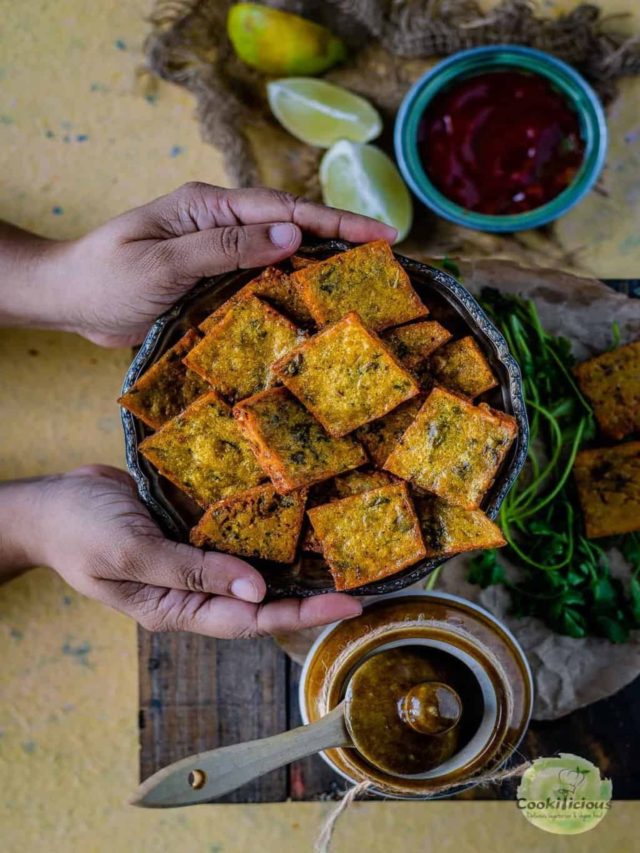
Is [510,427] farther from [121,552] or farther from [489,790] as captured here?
[489,790]

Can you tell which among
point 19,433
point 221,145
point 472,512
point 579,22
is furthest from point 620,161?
point 19,433

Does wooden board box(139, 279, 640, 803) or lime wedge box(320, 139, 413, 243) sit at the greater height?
lime wedge box(320, 139, 413, 243)

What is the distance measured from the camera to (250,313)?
136cm

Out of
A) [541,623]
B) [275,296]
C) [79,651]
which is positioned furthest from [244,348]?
[79,651]

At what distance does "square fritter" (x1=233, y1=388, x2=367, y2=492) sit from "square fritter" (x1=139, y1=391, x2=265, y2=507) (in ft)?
0.15

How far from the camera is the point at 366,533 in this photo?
134 cm

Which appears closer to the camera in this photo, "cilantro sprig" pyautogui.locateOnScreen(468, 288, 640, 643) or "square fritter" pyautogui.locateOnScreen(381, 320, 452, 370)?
"square fritter" pyautogui.locateOnScreen(381, 320, 452, 370)

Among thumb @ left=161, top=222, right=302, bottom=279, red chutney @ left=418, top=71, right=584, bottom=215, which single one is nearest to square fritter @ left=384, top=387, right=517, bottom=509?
thumb @ left=161, top=222, right=302, bottom=279

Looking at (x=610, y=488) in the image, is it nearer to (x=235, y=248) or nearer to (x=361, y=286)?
(x=361, y=286)

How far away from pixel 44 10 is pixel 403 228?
108cm

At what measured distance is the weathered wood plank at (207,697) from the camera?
1820 millimetres

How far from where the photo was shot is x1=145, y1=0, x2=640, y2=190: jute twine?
1.94 m

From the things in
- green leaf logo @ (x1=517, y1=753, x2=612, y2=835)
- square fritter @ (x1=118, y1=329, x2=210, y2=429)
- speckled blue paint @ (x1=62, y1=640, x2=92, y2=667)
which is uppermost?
square fritter @ (x1=118, y1=329, x2=210, y2=429)

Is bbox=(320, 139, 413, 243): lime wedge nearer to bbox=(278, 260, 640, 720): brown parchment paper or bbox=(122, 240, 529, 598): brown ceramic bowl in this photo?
bbox=(278, 260, 640, 720): brown parchment paper
